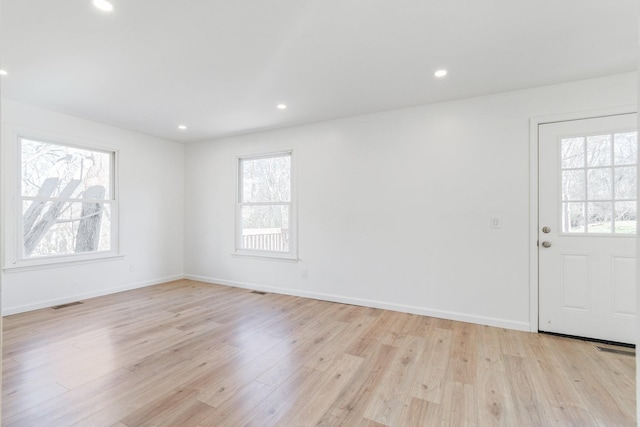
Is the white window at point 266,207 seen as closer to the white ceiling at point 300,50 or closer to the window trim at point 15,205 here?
the white ceiling at point 300,50

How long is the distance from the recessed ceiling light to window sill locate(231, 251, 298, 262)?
3.27 m

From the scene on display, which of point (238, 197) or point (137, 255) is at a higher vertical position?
point (238, 197)

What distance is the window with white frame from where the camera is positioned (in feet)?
12.7

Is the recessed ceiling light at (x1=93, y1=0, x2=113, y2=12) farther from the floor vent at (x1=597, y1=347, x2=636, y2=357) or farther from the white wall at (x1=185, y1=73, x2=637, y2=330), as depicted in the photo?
the floor vent at (x1=597, y1=347, x2=636, y2=357)

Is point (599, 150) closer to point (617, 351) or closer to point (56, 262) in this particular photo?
point (617, 351)

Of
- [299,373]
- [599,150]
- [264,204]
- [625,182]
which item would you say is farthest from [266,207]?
[625,182]

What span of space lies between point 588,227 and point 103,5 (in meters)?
4.35

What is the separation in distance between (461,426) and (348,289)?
2331 millimetres

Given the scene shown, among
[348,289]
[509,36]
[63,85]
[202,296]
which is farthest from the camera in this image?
[202,296]

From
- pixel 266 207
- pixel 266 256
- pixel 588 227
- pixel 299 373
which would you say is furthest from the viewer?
pixel 266 207

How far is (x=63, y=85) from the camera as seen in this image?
3.25 metres

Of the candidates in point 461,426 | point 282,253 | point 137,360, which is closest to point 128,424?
point 137,360

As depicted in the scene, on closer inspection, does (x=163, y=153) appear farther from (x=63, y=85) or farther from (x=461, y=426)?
(x=461, y=426)

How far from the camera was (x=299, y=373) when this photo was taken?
8.00 feet
